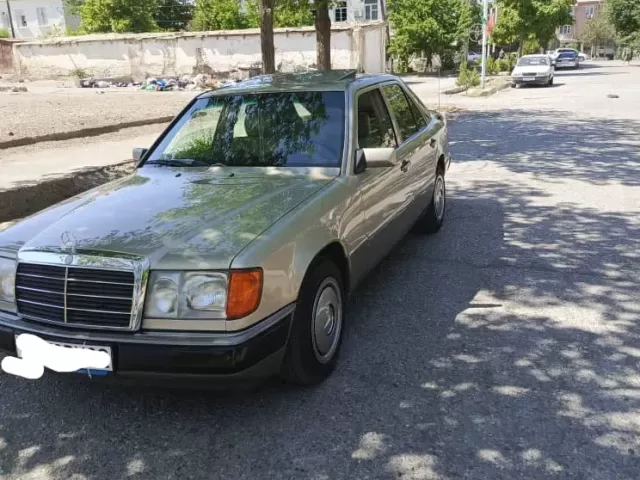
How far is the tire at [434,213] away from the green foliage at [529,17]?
43159 millimetres

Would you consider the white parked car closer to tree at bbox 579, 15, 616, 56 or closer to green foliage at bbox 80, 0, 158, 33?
green foliage at bbox 80, 0, 158, 33

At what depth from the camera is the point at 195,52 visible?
35.4 metres

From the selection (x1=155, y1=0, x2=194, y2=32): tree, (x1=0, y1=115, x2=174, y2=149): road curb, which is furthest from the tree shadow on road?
(x1=155, y1=0, x2=194, y2=32): tree

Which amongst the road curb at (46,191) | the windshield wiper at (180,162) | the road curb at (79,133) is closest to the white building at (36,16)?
the road curb at (79,133)

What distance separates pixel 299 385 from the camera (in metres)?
3.46

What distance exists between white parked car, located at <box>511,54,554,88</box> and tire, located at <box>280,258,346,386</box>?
2900 centimetres

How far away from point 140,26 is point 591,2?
101 m

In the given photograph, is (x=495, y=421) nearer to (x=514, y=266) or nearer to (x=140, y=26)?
(x=514, y=266)

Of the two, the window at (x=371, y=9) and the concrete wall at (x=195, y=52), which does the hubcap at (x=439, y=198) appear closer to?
the concrete wall at (x=195, y=52)

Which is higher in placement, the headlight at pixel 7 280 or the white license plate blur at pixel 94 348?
the headlight at pixel 7 280

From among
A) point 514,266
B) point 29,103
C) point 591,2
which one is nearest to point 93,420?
point 514,266

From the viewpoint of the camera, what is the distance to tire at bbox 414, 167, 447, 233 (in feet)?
20.5

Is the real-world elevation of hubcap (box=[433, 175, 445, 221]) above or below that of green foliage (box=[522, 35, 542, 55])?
below

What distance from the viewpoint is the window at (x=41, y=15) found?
Answer: 6425cm
